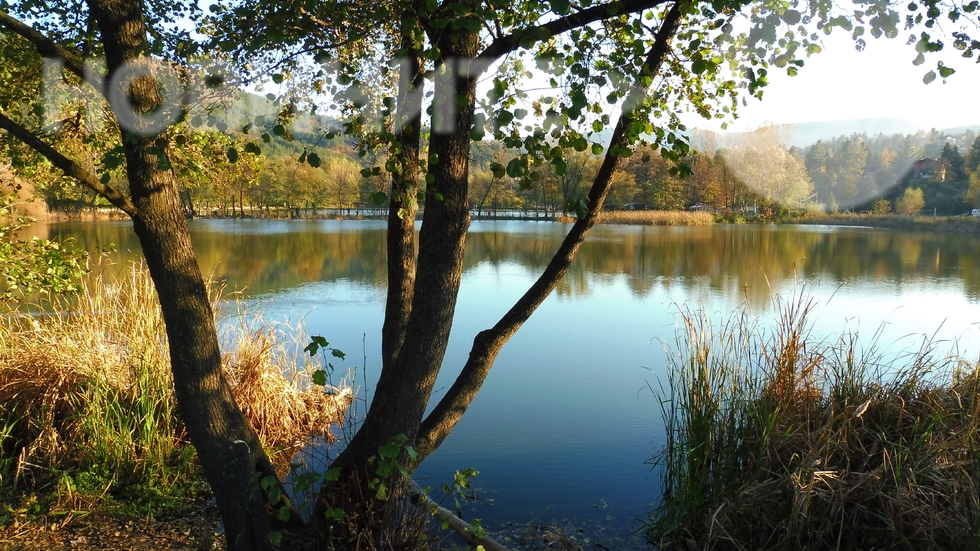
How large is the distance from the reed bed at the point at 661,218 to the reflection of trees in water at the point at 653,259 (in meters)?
7.97

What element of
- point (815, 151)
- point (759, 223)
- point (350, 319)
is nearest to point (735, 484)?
point (350, 319)

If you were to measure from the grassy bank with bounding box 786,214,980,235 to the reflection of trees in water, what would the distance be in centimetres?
419

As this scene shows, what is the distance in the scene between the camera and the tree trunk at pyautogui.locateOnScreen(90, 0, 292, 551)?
2.24 meters

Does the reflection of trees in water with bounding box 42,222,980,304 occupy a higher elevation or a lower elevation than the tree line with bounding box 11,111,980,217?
lower

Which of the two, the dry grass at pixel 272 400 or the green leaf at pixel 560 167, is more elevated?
the green leaf at pixel 560 167

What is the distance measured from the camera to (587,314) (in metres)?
9.96

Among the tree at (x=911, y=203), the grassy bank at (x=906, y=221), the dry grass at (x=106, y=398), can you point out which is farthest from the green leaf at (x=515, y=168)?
the tree at (x=911, y=203)

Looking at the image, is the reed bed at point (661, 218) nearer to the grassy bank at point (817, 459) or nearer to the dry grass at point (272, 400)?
the dry grass at point (272, 400)

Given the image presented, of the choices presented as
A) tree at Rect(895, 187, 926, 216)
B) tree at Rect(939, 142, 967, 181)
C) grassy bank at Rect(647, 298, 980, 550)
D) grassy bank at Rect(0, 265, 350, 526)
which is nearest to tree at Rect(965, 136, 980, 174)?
tree at Rect(939, 142, 967, 181)

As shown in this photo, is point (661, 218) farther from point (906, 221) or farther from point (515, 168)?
point (515, 168)

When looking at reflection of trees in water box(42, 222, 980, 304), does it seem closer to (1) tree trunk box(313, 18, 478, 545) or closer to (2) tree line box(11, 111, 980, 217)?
(2) tree line box(11, 111, 980, 217)

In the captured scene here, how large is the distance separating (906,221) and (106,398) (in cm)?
3767

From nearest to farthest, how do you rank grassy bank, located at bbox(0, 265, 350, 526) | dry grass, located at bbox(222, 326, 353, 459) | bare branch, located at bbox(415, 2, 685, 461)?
bare branch, located at bbox(415, 2, 685, 461) < grassy bank, located at bbox(0, 265, 350, 526) < dry grass, located at bbox(222, 326, 353, 459)

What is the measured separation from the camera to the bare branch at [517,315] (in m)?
2.58
